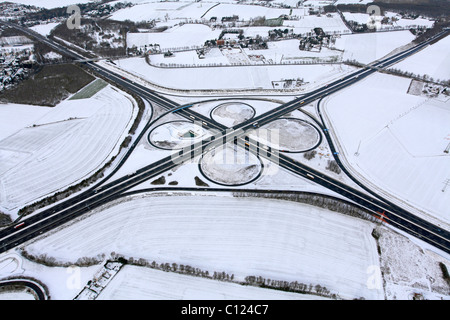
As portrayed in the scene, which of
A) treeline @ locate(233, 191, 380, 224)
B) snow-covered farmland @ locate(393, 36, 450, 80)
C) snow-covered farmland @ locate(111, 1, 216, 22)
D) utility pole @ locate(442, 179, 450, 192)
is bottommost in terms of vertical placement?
treeline @ locate(233, 191, 380, 224)

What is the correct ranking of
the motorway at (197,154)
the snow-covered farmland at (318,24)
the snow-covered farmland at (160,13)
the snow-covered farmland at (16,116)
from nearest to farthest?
1. the motorway at (197,154)
2. the snow-covered farmland at (16,116)
3. the snow-covered farmland at (318,24)
4. the snow-covered farmland at (160,13)

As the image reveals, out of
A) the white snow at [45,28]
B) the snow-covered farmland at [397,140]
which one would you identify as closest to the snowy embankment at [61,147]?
the snow-covered farmland at [397,140]

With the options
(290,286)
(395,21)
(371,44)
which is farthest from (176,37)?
(290,286)

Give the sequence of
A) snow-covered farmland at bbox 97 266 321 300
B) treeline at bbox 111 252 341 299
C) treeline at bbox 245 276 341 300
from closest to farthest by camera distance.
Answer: snow-covered farmland at bbox 97 266 321 300 → treeline at bbox 245 276 341 300 → treeline at bbox 111 252 341 299

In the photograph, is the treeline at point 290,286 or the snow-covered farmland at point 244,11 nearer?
the treeline at point 290,286

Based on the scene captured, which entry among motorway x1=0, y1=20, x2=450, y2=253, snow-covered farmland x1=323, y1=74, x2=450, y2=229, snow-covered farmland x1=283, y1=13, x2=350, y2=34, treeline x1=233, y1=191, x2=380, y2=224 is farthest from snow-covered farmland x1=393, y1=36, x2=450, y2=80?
treeline x1=233, y1=191, x2=380, y2=224

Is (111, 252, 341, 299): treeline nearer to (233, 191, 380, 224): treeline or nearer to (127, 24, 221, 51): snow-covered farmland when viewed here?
(233, 191, 380, 224): treeline

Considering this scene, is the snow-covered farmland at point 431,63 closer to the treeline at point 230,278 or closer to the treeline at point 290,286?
the treeline at point 290,286
